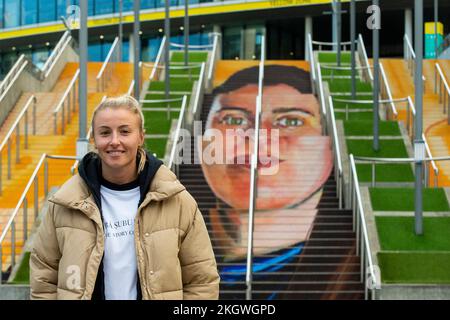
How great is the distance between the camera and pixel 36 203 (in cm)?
1355

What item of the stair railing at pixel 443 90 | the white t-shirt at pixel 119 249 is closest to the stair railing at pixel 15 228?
the white t-shirt at pixel 119 249

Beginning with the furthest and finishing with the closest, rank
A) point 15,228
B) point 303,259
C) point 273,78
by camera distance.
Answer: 1. point 273,78
2. point 303,259
3. point 15,228

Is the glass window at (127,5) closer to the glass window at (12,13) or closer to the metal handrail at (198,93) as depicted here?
the glass window at (12,13)

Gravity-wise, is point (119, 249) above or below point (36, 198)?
below

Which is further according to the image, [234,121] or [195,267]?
[234,121]

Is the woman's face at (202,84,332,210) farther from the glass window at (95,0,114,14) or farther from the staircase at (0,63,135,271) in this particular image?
the glass window at (95,0,114,14)

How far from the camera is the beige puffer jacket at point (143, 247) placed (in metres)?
3.26

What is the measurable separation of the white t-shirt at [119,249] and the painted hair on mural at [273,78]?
20004mm

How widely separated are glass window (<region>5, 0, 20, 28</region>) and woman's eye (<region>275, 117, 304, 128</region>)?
34.1 m

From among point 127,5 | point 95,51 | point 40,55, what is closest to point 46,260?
point 127,5

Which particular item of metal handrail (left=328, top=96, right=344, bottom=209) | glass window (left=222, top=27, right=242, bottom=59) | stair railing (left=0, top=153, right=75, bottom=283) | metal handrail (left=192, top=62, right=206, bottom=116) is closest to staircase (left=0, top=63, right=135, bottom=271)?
stair railing (left=0, top=153, right=75, bottom=283)

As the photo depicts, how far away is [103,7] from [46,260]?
4583 cm

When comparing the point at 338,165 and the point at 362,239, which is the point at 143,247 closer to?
the point at 362,239

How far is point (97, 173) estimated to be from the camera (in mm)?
3424
